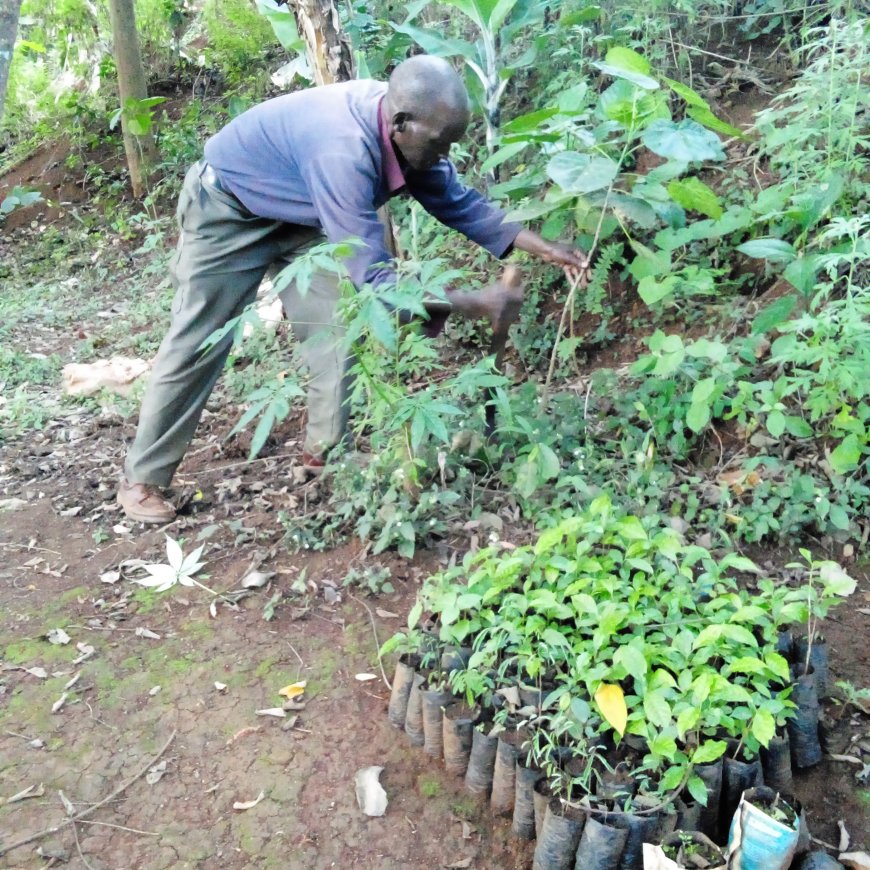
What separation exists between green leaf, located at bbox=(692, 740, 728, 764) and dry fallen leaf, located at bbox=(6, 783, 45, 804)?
186 centimetres

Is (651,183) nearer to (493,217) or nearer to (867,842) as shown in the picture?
(493,217)

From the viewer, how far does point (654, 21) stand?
5.05 metres

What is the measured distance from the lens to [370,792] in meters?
2.48

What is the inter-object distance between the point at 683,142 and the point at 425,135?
887mm

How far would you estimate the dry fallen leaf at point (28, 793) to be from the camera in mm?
2506

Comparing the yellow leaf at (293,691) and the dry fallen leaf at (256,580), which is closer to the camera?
the yellow leaf at (293,691)

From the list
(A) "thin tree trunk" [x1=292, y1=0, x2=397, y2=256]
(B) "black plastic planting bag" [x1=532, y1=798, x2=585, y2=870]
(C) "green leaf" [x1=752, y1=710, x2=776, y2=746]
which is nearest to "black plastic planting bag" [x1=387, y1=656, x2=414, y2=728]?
(B) "black plastic planting bag" [x1=532, y1=798, x2=585, y2=870]

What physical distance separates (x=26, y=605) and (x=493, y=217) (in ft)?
8.06

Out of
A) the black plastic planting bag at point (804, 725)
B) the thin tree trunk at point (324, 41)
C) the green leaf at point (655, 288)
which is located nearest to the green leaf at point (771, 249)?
the green leaf at point (655, 288)

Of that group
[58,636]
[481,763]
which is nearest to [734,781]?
[481,763]

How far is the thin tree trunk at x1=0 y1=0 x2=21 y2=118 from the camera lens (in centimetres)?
371

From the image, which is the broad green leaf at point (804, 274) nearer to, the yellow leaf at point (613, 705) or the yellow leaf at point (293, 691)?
the yellow leaf at point (613, 705)

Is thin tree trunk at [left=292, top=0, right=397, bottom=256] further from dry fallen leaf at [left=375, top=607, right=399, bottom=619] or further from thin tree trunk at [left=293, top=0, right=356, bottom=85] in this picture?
dry fallen leaf at [left=375, top=607, right=399, bottom=619]

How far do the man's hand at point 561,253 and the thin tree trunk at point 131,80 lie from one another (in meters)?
6.21
